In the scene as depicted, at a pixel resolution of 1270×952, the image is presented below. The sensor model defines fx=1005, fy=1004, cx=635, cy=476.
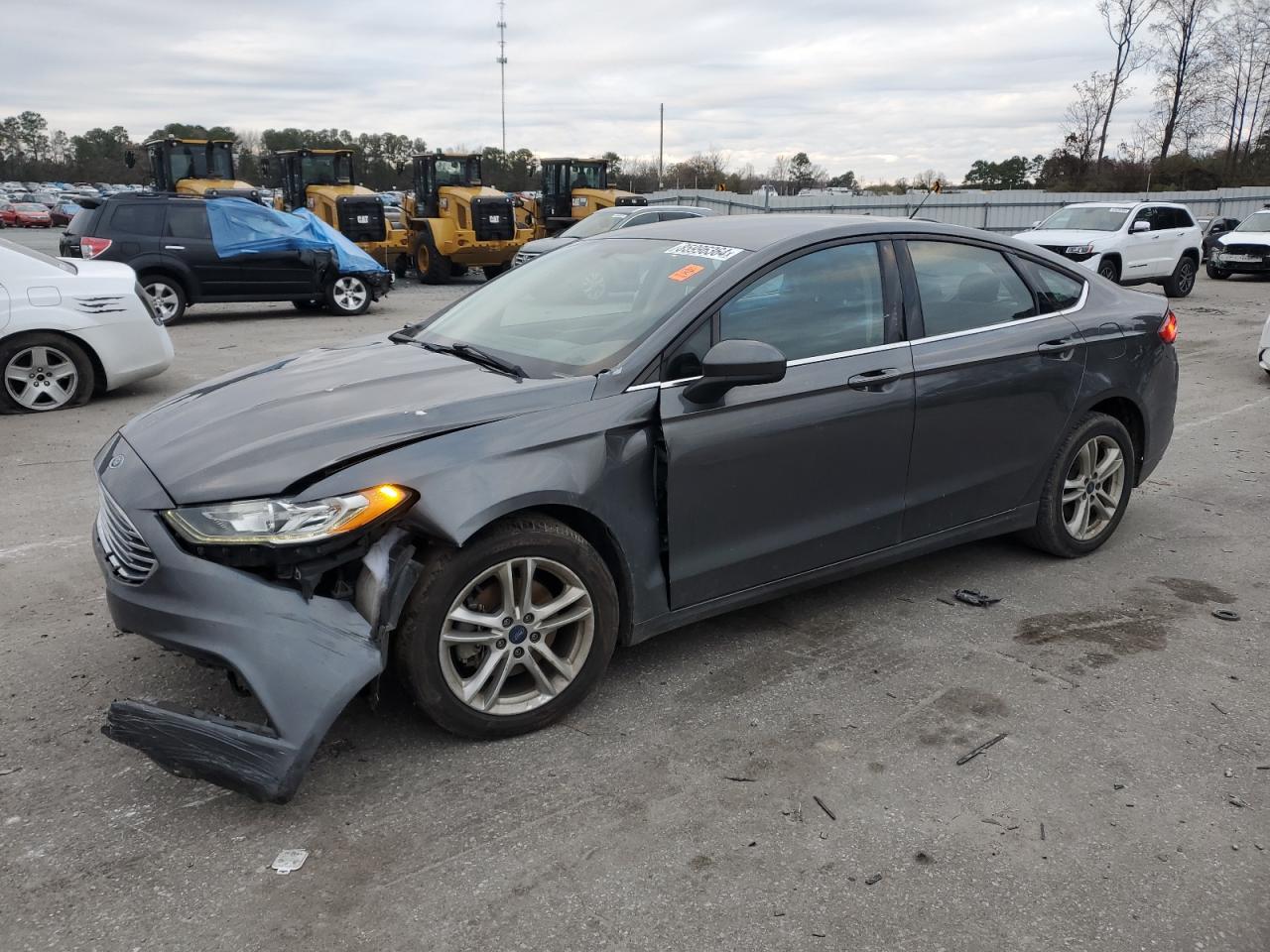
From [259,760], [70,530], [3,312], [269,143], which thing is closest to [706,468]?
[259,760]

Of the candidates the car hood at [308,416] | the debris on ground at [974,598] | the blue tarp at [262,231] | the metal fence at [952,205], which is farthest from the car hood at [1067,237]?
the car hood at [308,416]

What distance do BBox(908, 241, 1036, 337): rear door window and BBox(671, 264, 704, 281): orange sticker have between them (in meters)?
0.99

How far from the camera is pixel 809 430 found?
371cm

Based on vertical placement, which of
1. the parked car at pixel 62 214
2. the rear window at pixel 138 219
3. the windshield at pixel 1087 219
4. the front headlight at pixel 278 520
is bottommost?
the front headlight at pixel 278 520

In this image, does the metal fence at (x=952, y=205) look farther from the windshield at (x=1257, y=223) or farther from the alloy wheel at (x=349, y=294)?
the alloy wheel at (x=349, y=294)

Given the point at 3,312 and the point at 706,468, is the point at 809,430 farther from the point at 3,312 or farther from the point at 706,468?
the point at 3,312

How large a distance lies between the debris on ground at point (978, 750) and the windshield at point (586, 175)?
2421cm

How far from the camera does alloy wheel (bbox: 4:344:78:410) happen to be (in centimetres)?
798

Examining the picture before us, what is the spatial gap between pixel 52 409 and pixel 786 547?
273 inches

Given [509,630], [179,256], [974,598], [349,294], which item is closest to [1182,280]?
[349,294]

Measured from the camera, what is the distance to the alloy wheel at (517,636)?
306 cm

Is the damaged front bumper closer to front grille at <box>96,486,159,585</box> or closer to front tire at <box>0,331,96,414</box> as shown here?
front grille at <box>96,486,159,585</box>

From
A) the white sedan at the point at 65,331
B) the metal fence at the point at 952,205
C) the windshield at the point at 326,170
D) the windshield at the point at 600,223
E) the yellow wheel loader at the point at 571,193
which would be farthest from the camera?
the metal fence at the point at 952,205

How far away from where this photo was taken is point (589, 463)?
3223 millimetres
